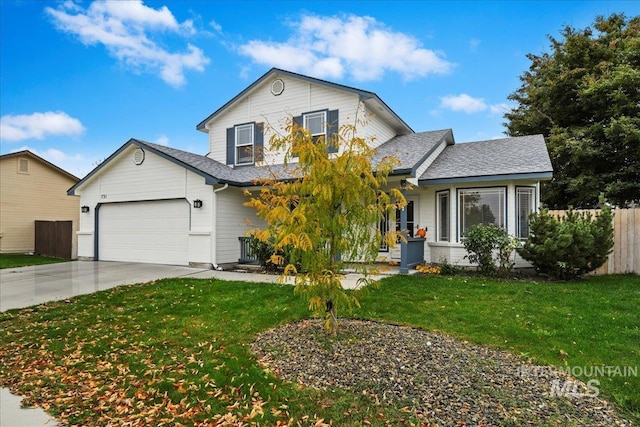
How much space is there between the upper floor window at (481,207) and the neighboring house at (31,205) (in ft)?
54.9

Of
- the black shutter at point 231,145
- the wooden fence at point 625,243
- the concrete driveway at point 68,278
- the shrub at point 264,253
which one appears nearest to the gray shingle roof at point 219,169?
the black shutter at point 231,145

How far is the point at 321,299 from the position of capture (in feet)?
15.3

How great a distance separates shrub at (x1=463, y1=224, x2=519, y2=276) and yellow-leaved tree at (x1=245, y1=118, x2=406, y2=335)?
6287 millimetres

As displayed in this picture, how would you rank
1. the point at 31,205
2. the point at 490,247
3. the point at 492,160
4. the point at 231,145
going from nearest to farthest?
the point at 490,247 → the point at 492,160 → the point at 231,145 → the point at 31,205

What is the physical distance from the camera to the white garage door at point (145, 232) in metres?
13.2

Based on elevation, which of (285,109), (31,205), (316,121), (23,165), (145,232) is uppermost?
(285,109)

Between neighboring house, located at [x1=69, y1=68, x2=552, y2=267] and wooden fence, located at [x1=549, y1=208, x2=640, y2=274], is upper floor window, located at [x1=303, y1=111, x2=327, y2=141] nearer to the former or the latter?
neighboring house, located at [x1=69, y1=68, x2=552, y2=267]

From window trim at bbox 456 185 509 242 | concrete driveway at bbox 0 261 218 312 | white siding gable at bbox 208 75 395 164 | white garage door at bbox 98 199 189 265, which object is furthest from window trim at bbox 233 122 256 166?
window trim at bbox 456 185 509 242

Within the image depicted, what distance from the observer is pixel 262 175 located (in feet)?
42.3

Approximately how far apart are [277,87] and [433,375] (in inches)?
502

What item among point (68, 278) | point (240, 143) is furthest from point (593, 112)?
point (68, 278)

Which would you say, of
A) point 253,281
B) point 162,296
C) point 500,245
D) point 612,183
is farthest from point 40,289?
point 612,183

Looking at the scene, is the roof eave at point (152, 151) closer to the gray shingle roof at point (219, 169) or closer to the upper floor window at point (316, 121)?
the gray shingle roof at point (219, 169)

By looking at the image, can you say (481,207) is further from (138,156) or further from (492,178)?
(138,156)
